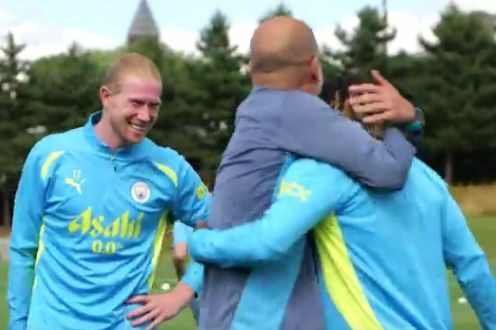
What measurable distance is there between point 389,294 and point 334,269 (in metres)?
A: 0.18

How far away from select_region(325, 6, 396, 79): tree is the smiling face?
45351 mm

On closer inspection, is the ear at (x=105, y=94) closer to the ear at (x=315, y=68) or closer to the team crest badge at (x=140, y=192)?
the team crest badge at (x=140, y=192)

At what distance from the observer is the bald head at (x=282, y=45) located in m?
3.57

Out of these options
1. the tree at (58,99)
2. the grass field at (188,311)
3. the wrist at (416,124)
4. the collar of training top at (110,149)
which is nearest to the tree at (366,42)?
the tree at (58,99)

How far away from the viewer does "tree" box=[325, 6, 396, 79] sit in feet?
166

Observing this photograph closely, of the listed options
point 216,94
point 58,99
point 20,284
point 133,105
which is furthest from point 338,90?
point 216,94

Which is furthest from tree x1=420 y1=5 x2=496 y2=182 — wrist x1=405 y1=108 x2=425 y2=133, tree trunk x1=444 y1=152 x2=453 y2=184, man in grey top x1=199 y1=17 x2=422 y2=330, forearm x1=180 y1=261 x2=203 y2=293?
man in grey top x1=199 y1=17 x2=422 y2=330

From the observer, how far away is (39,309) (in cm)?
506

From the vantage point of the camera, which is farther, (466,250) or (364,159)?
(466,250)

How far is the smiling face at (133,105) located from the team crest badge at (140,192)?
0.20 m

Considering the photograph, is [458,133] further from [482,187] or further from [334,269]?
[334,269]

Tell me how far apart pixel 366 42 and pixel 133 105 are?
46.2 meters

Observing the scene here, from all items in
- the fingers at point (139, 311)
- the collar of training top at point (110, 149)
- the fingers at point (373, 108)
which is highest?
the fingers at point (373, 108)

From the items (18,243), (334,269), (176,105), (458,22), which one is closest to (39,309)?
(18,243)
